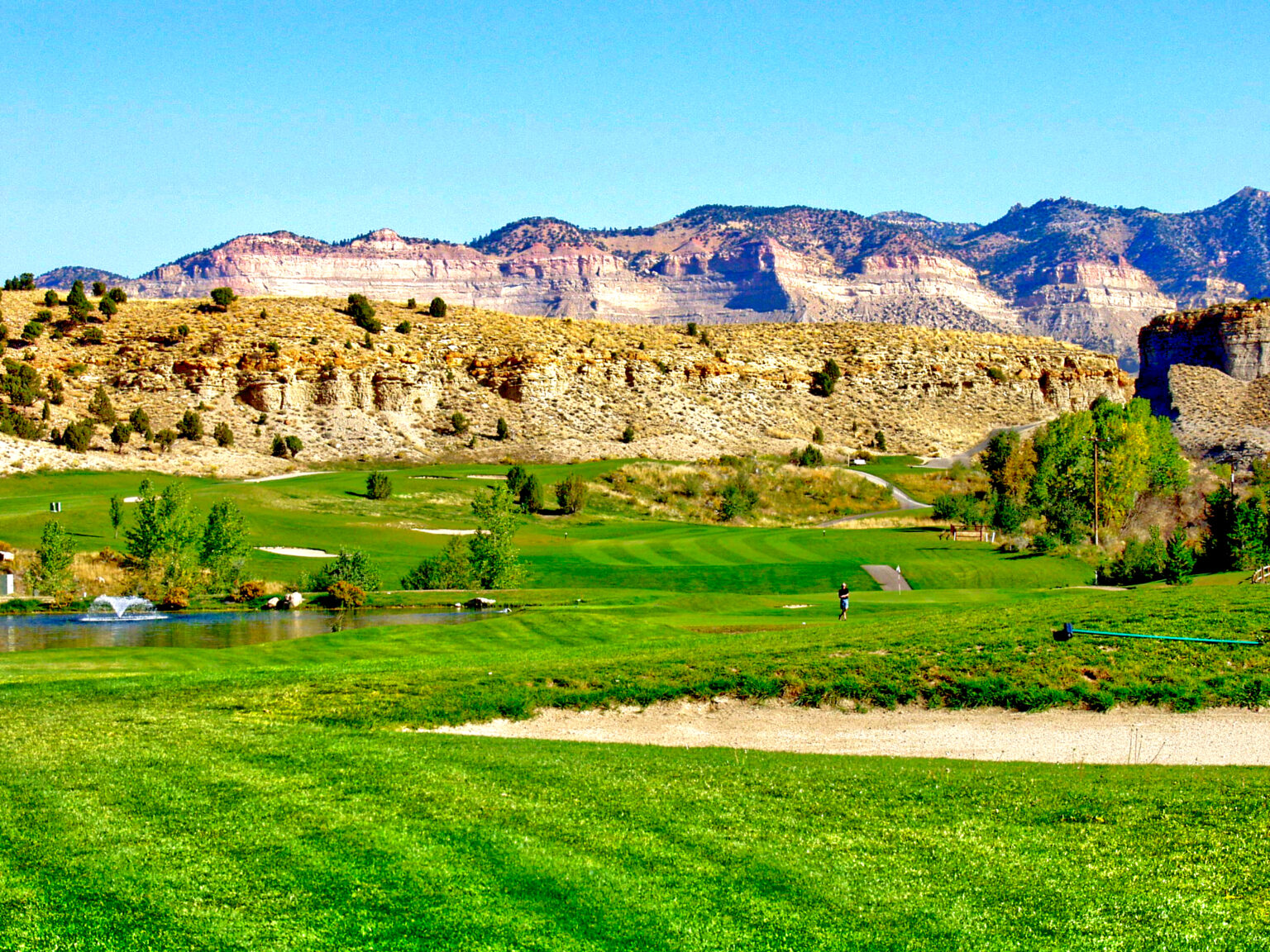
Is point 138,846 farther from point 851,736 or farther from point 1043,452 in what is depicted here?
point 1043,452

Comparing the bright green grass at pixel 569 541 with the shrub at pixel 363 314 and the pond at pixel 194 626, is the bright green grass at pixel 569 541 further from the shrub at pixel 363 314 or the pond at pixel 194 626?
the shrub at pixel 363 314

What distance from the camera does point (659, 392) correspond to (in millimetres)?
101000

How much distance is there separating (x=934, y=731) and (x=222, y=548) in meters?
32.4

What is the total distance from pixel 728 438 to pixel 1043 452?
34130 mm

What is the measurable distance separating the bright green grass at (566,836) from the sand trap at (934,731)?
23.9 inches

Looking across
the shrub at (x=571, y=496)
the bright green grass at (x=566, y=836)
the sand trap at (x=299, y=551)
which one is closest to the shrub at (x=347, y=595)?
the sand trap at (x=299, y=551)

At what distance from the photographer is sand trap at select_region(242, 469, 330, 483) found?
68438mm

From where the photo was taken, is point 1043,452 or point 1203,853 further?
point 1043,452

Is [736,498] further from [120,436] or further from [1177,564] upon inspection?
[120,436]

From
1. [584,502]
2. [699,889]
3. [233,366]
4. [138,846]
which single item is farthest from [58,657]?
[233,366]

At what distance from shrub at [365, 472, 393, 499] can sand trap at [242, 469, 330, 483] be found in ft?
22.2

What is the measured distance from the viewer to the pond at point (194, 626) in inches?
1148

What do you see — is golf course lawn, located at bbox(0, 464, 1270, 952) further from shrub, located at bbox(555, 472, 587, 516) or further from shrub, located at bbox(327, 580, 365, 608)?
shrub, located at bbox(555, 472, 587, 516)

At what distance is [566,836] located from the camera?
9383 mm
